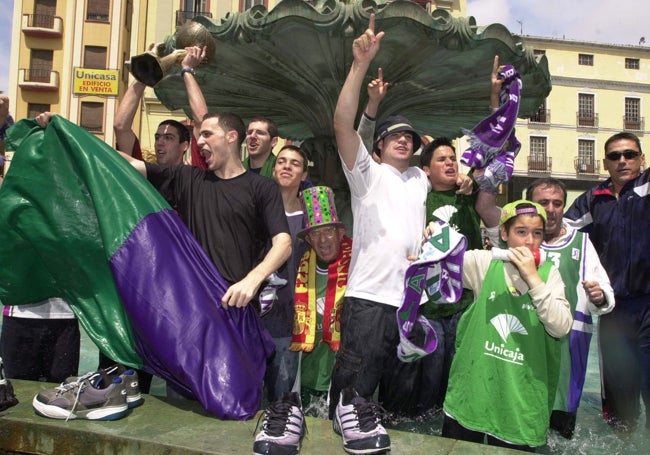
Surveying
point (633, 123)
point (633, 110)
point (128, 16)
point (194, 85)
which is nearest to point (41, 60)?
point (128, 16)

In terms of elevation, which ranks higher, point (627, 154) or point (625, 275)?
point (627, 154)

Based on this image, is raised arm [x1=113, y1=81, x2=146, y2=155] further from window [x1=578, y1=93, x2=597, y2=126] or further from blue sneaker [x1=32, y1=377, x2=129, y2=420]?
window [x1=578, y1=93, x2=597, y2=126]

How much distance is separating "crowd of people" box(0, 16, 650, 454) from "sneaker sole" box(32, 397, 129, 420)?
556 mm

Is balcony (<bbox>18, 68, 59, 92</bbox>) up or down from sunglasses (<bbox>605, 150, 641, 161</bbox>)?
up

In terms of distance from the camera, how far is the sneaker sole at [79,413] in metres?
2.51

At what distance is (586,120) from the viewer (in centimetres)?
3944

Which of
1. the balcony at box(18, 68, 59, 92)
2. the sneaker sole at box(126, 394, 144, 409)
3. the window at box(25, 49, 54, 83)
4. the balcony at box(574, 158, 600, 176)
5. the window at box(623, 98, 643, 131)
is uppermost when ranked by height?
the window at box(623, 98, 643, 131)

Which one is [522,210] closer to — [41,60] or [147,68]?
[147,68]

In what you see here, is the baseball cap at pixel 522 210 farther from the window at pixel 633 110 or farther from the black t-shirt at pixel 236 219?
the window at pixel 633 110

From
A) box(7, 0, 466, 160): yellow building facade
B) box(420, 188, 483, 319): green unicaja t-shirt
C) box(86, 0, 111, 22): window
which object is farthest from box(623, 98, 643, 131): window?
box(420, 188, 483, 319): green unicaja t-shirt

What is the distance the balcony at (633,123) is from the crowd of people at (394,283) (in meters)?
41.2

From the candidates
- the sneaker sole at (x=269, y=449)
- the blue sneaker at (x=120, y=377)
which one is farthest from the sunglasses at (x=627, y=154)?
the blue sneaker at (x=120, y=377)

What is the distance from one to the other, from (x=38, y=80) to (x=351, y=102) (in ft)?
103

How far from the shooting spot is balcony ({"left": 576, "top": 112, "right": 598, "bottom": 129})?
39.4 metres
